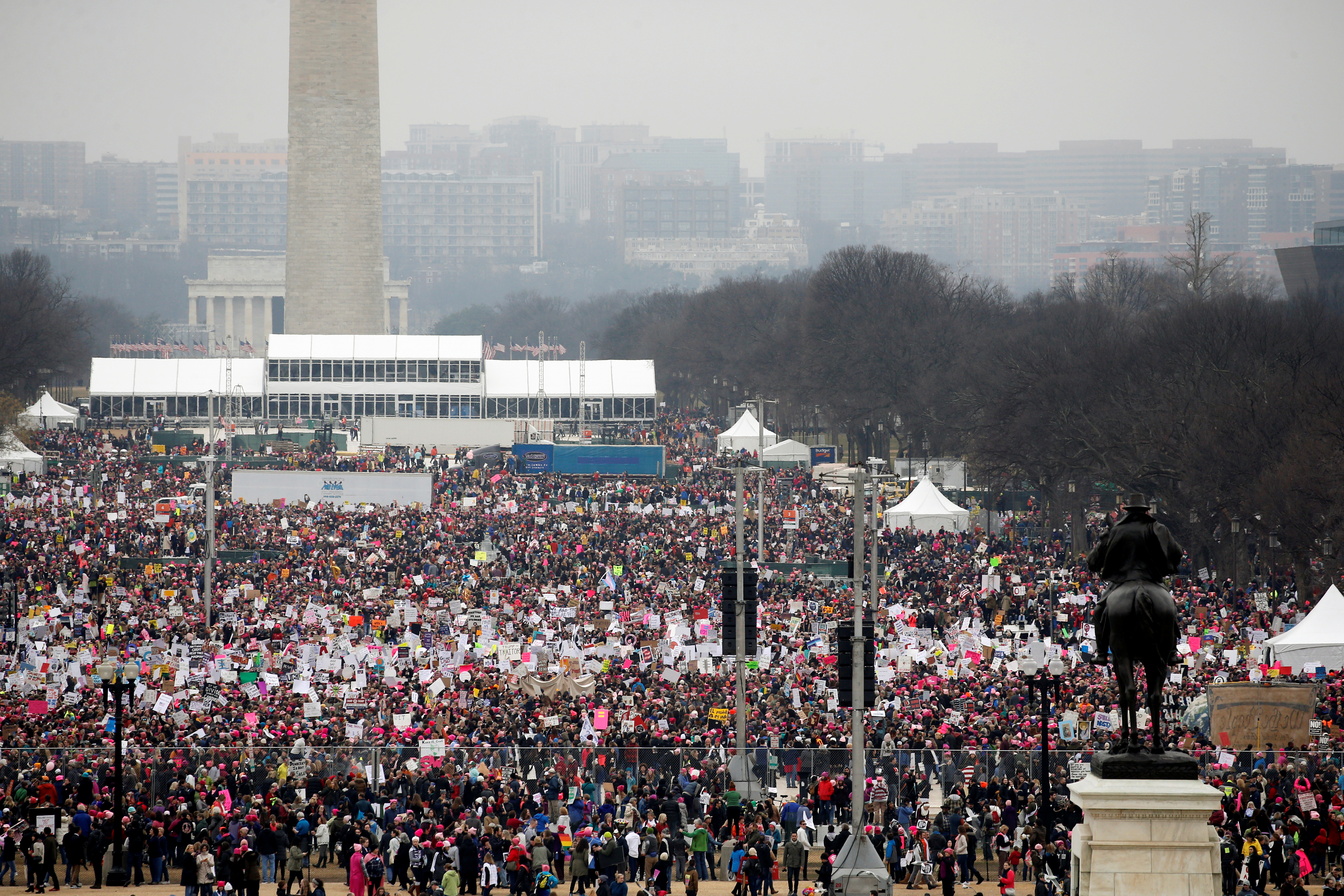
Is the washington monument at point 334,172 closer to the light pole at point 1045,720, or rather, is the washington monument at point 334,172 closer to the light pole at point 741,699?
the light pole at point 741,699

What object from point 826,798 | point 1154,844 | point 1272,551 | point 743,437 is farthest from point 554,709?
point 743,437

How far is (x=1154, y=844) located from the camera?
1612cm

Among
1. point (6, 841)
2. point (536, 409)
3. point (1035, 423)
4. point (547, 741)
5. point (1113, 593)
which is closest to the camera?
point (1113, 593)

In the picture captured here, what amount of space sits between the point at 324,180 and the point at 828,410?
1428 inches

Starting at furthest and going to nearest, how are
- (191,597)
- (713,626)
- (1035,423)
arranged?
(1035,423) < (191,597) < (713,626)

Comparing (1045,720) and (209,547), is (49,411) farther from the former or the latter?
(1045,720)

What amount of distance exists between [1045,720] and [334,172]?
94575 mm

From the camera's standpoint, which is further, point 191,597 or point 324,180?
point 324,180

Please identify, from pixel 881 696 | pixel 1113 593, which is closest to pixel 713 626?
pixel 881 696

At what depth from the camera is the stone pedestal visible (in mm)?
16062

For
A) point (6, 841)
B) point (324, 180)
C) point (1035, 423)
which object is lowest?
point (6, 841)

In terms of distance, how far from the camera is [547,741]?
3275 cm

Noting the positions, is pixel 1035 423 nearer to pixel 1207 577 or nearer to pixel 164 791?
pixel 1207 577

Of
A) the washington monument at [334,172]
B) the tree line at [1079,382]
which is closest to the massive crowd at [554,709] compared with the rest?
the tree line at [1079,382]
